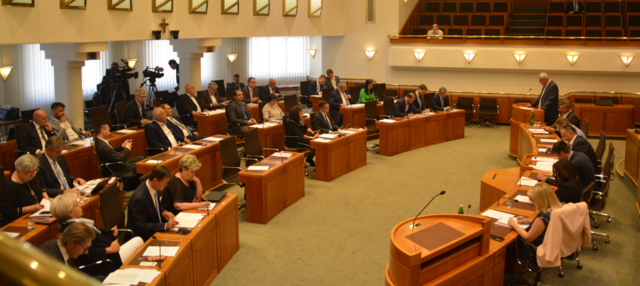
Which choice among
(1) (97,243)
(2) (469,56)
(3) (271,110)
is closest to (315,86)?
(3) (271,110)

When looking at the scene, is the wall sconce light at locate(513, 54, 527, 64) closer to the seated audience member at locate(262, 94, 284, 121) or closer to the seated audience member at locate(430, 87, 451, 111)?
the seated audience member at locate(430, 87, 451, 111)

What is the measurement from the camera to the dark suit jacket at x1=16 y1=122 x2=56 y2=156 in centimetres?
698

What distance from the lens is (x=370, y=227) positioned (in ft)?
22.1

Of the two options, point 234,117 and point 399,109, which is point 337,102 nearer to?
point 399,109

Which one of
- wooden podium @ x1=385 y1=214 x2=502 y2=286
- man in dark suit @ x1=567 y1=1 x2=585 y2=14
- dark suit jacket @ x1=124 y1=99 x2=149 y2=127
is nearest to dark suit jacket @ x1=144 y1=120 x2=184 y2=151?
dark suit jacket @ x1=124 y1=99 x2=149 y2=127

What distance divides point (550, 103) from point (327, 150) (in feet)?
14.9

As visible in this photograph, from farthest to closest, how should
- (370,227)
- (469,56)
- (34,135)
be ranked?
(469,56), (34,135), (370,227)

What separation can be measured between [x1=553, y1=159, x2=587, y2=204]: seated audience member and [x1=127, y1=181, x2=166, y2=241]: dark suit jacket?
13.0ft

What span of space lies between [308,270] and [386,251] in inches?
40.2

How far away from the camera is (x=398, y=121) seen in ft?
35.5

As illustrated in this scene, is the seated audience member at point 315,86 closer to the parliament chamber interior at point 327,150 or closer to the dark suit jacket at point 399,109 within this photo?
the parliament chamber interior at point 327,150

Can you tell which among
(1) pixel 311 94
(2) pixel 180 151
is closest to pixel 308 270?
(2) pixel 180 151

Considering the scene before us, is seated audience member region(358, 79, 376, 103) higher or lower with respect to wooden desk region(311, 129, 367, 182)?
higher

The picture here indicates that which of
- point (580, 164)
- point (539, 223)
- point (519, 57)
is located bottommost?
point (539, 223)
